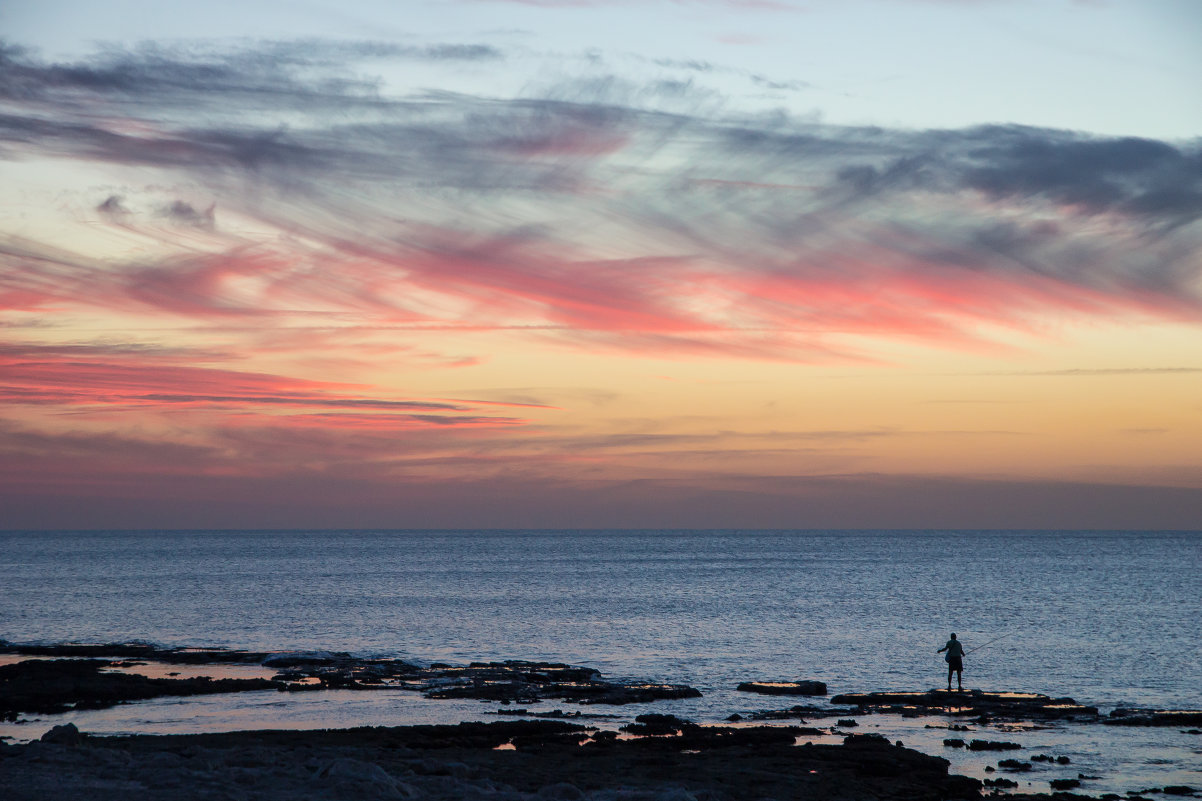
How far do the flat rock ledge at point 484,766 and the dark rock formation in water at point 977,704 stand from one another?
267 inches

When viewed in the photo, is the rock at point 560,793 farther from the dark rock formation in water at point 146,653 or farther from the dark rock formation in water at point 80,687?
the dark rock formation in water at point 146,653

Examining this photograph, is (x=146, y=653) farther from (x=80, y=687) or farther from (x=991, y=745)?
(x=991, y=745)

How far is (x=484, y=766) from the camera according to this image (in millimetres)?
24203

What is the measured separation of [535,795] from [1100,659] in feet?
126

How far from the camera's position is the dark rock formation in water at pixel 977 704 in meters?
33.5

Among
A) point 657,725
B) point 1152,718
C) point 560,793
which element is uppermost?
point 560,793

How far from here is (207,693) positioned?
38.1 metres

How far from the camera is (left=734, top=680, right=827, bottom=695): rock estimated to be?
38000mm

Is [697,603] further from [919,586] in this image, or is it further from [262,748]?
[262,748]

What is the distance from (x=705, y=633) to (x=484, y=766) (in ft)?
122

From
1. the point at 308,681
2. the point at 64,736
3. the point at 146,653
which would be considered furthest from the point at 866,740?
the point at 146,653

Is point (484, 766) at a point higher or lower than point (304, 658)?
higher

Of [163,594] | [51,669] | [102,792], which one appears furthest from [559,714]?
[163,594]

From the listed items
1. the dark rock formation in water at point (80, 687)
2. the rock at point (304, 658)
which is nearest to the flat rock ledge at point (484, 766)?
the dark rock formation in water at point (80, 687)
